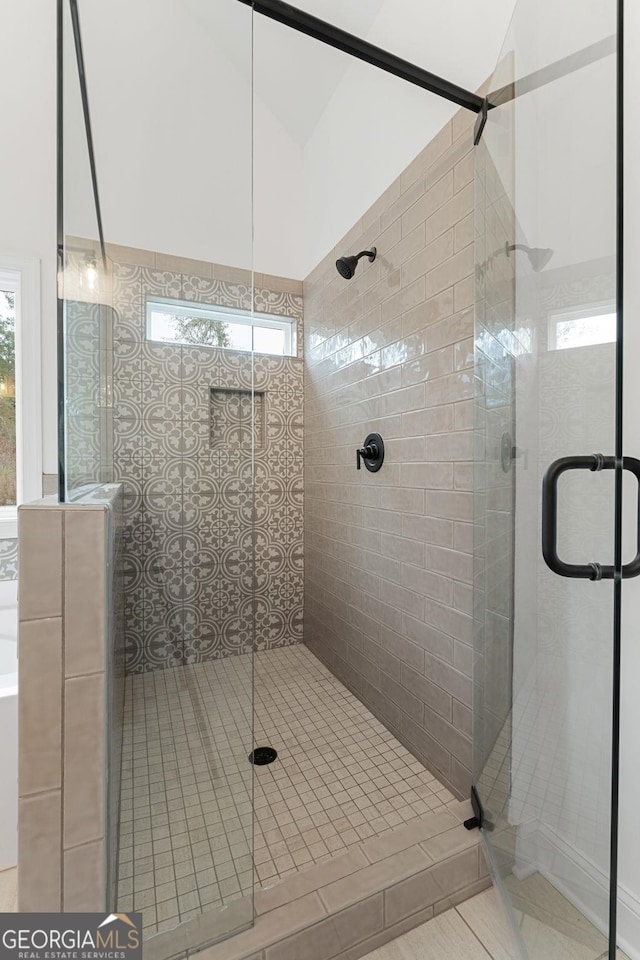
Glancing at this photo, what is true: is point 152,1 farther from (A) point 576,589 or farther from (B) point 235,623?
(A) point 576,589

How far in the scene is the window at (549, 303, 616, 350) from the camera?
0.76 metres

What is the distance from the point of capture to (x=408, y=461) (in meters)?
1.76

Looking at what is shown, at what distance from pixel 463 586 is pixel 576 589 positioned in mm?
573

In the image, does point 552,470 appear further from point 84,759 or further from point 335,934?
point 335,934

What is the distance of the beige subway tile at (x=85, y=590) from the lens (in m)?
0.76

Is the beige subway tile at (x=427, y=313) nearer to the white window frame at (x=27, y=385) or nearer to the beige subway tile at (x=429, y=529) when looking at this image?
the beige subway tile at (x=429, y=529)

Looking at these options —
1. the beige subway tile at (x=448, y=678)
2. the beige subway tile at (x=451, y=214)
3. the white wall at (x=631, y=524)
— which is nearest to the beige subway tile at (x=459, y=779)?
the beige subway tile at (x=448, y=678)

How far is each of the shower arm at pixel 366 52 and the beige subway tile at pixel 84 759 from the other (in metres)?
1.69

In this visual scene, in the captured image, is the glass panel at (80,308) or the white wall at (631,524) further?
the white wall at (631,524)

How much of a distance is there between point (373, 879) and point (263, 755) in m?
0.68

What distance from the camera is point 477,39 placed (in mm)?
1380

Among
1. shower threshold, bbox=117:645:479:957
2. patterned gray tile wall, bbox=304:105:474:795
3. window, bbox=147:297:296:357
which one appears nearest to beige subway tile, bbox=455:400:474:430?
patterned gray tile wall, bbox=304:105:474:795

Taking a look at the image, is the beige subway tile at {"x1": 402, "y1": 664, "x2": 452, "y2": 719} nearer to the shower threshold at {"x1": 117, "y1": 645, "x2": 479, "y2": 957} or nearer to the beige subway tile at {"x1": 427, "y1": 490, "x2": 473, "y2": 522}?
the shower threshold at {"x1": 117, "y1": 645, "x2": 479, "y2": 957}

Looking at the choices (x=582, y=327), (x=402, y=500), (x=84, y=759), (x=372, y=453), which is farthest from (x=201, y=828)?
(x=372, y=453)
